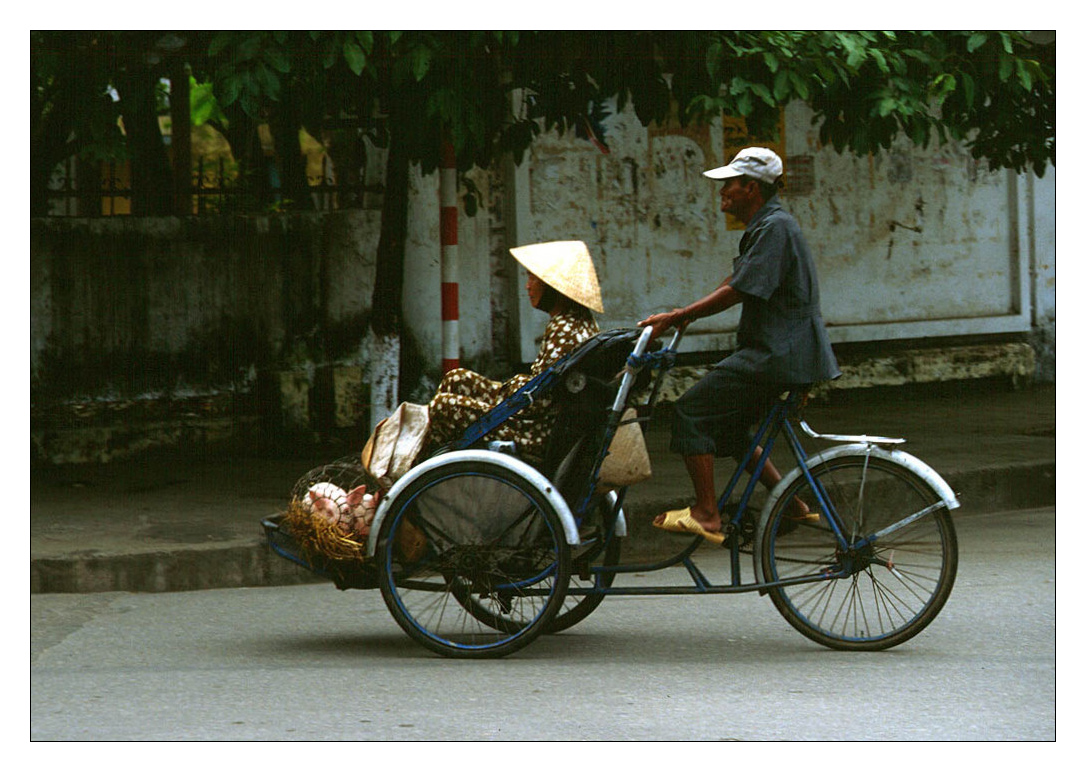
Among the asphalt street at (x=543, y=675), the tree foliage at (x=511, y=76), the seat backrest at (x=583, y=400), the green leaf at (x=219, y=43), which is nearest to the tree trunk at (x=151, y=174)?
the tree foliage at (x=511, y=76)

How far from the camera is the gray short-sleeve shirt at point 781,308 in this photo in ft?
15.8

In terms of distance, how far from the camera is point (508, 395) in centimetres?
494

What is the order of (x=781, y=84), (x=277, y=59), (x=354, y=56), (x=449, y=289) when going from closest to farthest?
(x=354, y=56), (x=277, y=59), (x=781, y=84), (x=449, y=289)

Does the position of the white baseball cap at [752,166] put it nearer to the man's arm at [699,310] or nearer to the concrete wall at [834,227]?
the man's arm at [699,310]

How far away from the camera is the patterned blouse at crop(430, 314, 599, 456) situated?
4.95m

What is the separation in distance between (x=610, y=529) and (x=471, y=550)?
1.54ft

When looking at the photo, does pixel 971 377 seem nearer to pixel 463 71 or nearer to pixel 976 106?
pixel 976 106

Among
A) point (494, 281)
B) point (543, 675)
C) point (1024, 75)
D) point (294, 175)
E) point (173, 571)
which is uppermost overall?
point (1024, 75)

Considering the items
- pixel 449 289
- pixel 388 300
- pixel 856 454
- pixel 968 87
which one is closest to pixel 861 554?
pixel 856 454

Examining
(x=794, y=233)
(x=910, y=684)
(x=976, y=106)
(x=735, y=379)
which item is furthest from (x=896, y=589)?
(x=976, y=106)

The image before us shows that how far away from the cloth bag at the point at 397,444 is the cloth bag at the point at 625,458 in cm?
59

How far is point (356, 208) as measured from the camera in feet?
31.8

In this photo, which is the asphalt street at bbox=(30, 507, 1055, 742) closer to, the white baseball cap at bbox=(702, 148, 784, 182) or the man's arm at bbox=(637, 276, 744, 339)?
the man's arm at bbox=(637, 276, 744, 339)

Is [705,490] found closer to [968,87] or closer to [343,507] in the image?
[343,507]
